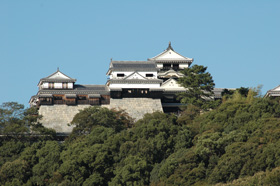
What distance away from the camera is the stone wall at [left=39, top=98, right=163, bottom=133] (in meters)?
63.3

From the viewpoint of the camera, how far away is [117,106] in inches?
2581

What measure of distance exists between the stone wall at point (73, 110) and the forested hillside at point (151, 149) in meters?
3.14

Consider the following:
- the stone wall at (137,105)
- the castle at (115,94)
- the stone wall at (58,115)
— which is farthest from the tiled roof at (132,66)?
the stone wall at (58,115)

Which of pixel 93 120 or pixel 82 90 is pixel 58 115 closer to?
pixel 82 90

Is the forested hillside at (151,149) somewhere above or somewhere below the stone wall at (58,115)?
below

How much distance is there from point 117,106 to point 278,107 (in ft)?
46.9

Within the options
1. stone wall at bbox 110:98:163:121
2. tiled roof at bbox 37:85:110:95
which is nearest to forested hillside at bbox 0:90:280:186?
stone wall at bbox 110:98:163:121

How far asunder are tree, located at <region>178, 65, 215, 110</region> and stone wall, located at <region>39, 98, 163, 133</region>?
8.43 feet

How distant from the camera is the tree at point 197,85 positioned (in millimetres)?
64688

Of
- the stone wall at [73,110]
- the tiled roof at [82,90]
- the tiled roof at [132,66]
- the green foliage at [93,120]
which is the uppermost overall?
the tiled roof at [132,66]

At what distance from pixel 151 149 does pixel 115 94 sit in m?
12.2

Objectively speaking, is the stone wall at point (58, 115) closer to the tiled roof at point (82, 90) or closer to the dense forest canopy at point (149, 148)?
the tiled roof at point (82, 90)

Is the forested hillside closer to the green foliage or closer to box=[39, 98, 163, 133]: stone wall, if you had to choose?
the green foliage

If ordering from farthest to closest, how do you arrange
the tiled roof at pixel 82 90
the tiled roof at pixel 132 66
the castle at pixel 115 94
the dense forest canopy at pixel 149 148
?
A: the tiled roof at pixel 132 66 < the tiled roof at pixel 82 90 < the castle at pixel 115 94 < the dense forest canopy at pixel 149 148
